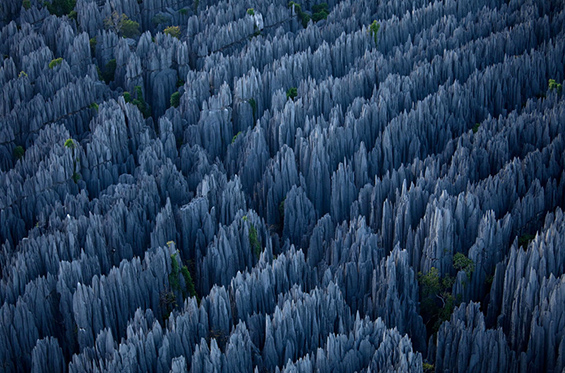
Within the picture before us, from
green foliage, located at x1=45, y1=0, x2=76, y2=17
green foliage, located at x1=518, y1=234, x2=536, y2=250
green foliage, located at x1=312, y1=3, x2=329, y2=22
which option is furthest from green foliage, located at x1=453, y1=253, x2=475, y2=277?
green foliage, located at x1=45, y1=0, x2=76, y2=17

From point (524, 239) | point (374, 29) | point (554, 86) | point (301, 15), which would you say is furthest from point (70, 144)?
point (301, 15)

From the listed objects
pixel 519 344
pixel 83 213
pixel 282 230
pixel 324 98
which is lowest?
pixel 519 344

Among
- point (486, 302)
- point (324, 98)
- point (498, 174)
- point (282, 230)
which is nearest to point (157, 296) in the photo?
point (282, 230)

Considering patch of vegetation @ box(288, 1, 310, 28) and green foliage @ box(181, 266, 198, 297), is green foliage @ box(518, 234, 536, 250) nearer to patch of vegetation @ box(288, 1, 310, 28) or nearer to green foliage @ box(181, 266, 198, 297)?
green foliage @ box(181, 266, 198, 297)

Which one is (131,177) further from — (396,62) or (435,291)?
(396,62)

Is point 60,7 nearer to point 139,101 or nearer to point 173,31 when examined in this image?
point 173,31

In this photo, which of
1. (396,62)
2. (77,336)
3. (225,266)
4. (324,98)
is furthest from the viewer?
(396,62)
